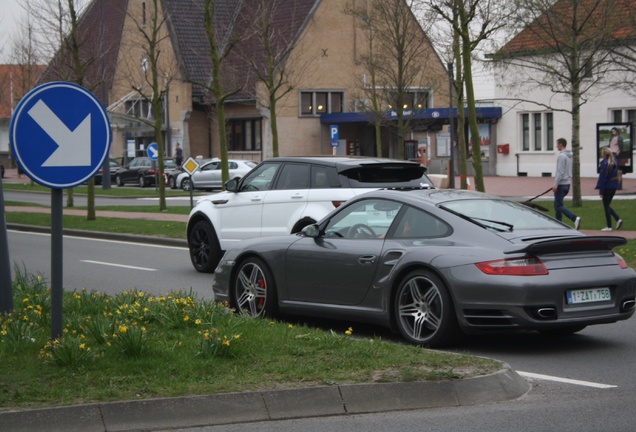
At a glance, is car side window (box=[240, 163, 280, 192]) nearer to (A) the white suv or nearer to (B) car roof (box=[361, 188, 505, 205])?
(A) the white suv

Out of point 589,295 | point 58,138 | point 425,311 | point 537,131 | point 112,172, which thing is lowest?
point 425,311

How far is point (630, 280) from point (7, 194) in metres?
45.3

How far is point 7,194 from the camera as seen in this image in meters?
50.7

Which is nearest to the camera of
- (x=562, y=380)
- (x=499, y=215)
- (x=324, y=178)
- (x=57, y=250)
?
(x=57, y=250)

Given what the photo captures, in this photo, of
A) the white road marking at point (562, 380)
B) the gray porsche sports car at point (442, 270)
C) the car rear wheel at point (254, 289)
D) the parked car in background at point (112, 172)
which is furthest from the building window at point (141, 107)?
the white road marking at point (562, 380)

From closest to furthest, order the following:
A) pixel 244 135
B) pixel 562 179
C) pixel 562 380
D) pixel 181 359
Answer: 1. pixel 181 359
2. pixel 562 380
3. pixel 562 179
4. pixel 244 135

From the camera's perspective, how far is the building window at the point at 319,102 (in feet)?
207

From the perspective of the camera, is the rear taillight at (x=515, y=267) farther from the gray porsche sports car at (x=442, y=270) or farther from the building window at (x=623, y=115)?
the building window at (x=623, y=115)

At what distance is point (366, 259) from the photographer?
957 centimetres

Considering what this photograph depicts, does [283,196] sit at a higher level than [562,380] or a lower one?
higher

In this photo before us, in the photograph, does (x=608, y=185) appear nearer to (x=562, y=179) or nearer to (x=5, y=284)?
(x=562, y=179)

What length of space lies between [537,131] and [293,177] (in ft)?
129

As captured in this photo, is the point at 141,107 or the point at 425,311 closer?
the point at 425,311

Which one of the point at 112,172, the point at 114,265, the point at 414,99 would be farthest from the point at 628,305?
the point at 112,172
